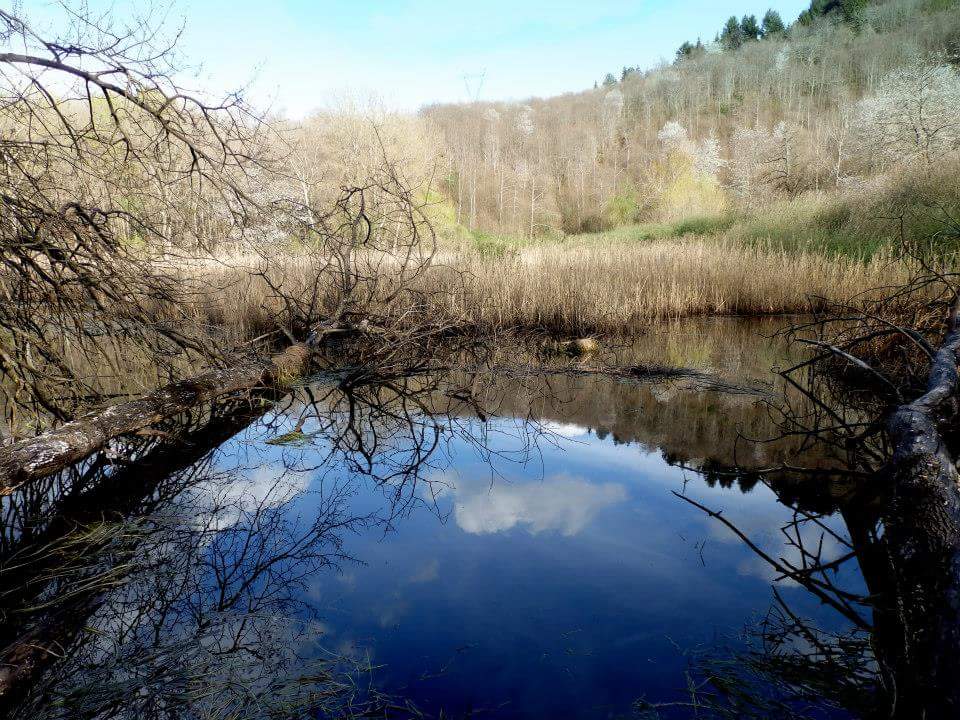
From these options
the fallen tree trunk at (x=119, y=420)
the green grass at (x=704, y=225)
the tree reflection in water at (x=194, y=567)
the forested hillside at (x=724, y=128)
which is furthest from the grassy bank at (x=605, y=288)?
the green grass at (x=704, y=225)

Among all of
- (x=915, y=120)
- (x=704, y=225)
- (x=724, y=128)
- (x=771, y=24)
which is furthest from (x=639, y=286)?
(x=771, y=24)

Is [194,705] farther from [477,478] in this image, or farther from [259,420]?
[259,420]

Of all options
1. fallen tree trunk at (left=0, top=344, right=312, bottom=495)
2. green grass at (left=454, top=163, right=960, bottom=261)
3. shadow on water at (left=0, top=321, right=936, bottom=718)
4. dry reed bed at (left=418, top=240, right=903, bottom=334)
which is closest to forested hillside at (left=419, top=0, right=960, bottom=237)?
green grass at (left=454, top=163, right=960, bottom=261)

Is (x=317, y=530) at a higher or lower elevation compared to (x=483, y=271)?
lower

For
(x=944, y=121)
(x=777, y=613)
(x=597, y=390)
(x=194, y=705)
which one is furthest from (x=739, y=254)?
(x=944, y=121)

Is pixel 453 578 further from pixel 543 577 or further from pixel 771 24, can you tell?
pixel 771 24

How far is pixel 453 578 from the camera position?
259 centimetres

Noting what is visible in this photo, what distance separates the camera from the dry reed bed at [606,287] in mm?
8617

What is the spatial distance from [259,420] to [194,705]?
3.64 m

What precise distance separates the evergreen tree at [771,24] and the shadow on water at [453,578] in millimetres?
64800

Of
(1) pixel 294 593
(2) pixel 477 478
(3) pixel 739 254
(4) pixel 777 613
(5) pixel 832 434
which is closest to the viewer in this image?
(4) pixel 777 613

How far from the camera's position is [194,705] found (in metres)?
1.77

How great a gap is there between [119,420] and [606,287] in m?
7.01

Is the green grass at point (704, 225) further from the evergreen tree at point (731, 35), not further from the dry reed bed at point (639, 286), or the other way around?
the evergreen tree at point (731, 35)
